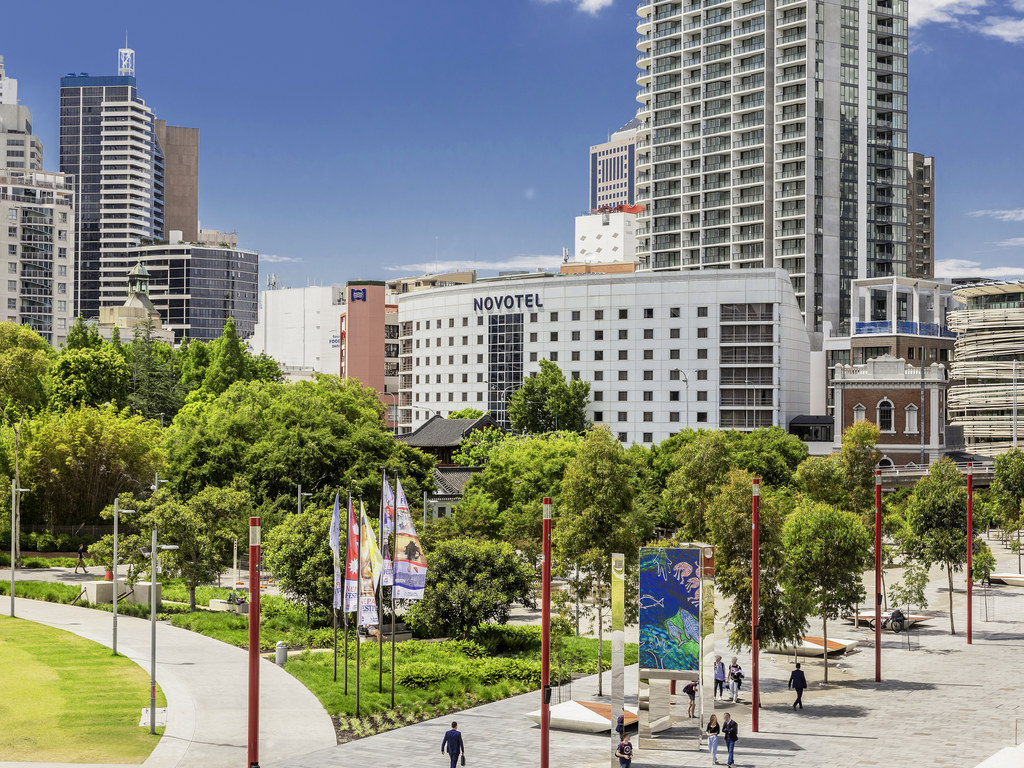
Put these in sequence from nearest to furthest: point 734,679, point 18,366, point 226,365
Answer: point 734,679 → point 18,366 → point 226,365

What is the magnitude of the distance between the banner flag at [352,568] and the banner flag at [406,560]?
1343mm

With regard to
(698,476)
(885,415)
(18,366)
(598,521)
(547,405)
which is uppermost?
(18,366)

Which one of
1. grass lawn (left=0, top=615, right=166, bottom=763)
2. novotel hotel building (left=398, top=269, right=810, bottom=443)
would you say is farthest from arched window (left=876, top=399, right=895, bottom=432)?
grass lawn (left=0, top=615, right=166, bottom=763)

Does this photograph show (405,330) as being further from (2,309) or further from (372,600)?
(372,600)

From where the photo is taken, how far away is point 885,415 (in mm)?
118375

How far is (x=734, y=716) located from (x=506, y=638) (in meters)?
14.2

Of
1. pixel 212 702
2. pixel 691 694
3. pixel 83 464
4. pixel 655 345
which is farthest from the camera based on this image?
pixel 655 345

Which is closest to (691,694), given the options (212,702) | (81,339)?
(212,702)

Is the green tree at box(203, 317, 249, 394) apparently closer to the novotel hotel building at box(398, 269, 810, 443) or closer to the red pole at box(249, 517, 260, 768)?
the novotel hotel building at box(398, 269, 810, 443)

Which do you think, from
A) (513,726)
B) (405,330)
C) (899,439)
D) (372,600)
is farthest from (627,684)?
(405,330)

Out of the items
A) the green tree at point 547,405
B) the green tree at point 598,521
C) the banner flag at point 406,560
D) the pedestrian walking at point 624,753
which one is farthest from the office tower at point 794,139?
the pedestrian walking at point 624,753

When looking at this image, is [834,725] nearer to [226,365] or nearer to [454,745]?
[454,745]

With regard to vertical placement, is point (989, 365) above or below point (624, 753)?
above

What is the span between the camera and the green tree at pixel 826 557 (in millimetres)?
46906
